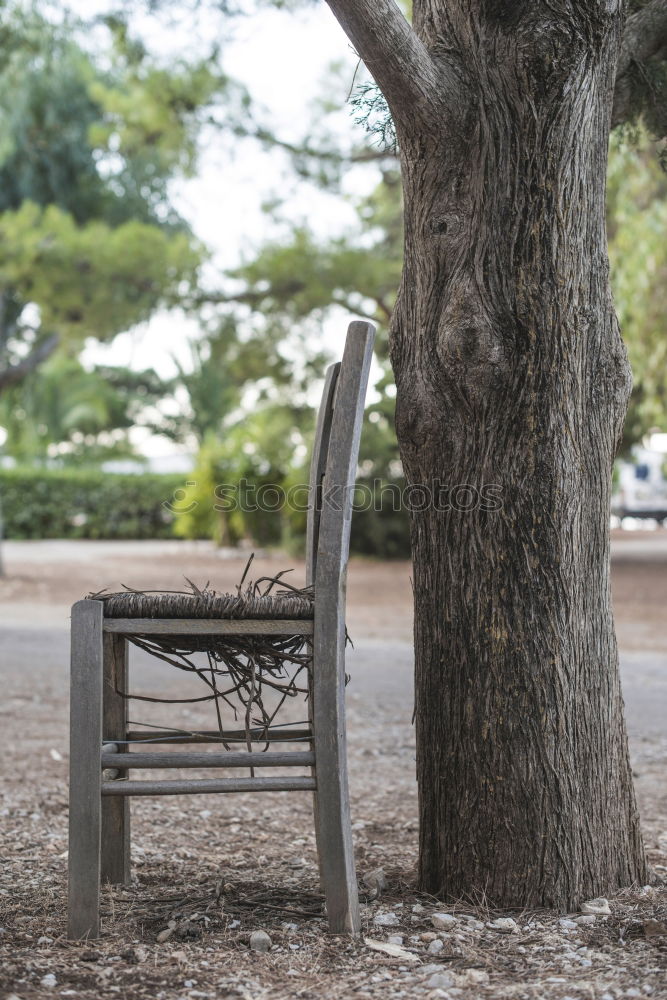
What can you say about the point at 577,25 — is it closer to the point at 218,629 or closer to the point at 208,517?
the point at 218,629

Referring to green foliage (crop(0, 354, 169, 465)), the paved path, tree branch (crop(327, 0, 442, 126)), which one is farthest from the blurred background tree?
green foliage (crop(0, 354, 169, 465))

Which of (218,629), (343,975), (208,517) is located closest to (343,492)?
(218,629)

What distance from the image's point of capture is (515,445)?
229cm

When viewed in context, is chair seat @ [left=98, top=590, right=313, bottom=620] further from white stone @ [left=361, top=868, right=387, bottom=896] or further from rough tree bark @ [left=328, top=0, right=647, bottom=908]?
white stone @ [left=361, top=868, right=387, bottom=896]

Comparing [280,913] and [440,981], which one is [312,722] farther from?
[440,981]

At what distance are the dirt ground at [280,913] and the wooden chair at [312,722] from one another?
0.13 metres

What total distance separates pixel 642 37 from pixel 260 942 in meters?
2.49

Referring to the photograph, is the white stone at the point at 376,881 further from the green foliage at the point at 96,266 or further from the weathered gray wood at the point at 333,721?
the green foliage at the point at 96,266

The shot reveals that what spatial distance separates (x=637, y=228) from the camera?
9922 mm

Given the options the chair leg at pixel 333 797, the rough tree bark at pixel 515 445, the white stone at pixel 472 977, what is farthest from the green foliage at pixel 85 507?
the white stone at pixel 472 977

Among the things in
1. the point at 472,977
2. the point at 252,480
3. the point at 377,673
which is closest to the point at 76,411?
the point at 252,480

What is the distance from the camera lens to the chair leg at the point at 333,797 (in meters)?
2.09

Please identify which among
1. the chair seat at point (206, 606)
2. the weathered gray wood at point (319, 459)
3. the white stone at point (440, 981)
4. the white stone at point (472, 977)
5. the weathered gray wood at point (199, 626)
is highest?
the weathered gray wood at point (319, 459)

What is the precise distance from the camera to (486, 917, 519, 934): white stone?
2.13 metres
